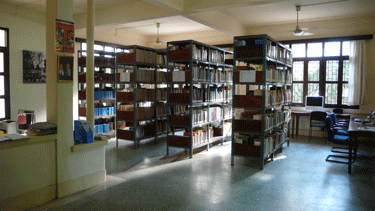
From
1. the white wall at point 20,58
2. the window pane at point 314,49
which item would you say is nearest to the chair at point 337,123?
the window pane at point 314,49

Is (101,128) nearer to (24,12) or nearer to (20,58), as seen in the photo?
(20,58)

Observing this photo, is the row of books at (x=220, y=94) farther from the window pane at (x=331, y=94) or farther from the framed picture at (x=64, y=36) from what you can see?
the framed picture at (x=64, y=36)

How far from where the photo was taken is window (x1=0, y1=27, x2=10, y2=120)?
6840 millimetres

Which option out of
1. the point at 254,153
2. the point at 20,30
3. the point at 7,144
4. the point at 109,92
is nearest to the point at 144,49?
the point at 109,92

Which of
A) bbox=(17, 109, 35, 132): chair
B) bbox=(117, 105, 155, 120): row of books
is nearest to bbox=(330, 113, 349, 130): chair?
bbox=(117, 105, 155, 120): row of books

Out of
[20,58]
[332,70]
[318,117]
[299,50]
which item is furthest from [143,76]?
[332,70]

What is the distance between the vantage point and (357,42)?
8.05 meters

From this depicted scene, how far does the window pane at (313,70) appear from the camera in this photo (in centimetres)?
884

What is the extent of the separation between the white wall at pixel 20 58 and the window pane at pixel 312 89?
26.1ft

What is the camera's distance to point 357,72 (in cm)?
805

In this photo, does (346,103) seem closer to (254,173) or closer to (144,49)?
(254,173)

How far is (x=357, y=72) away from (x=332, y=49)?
3.40ft

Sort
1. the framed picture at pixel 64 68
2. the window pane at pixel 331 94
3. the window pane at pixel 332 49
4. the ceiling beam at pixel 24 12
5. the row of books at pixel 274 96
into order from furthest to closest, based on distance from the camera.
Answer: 1. the window pane at pixel 331 94
2. the window pane at pixel 332 49
3. the ceiling beam at pixel 24 12
4. the row of books at pixel 274 96
5. the framed picture at pixel 64 68

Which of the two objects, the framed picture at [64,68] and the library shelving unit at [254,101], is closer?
the framed picture at [64,68]
